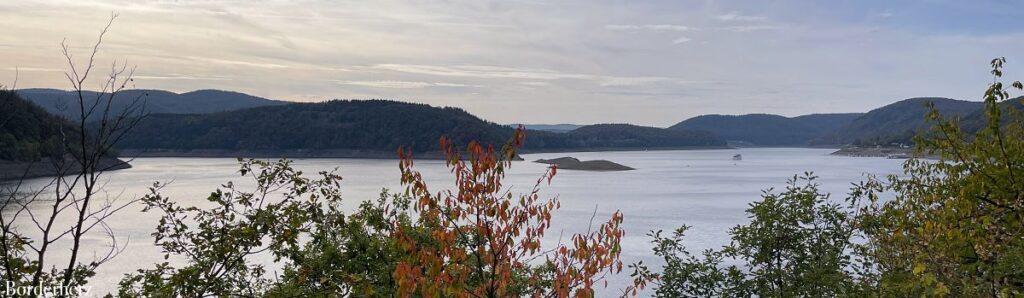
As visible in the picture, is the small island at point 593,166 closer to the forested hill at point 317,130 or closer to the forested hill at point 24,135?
the forested hill at point 317,130

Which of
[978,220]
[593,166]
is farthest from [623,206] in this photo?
[593,166]

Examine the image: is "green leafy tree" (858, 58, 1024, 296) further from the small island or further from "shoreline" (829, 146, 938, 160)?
"shoreline" (829, 146, 938, 160)

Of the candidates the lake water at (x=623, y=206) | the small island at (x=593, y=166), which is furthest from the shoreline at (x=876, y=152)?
the lake water at (x=623, y=206)

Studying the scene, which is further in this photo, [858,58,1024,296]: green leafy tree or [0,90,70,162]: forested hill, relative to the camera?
[0,90,70,162]: forested hill

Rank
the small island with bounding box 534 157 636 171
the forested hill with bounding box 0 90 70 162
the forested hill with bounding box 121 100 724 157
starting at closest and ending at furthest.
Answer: the forested hill with bounding box 0 90 70 162, the small island with bounding box 534 157 636 171, the forested hill with bounding box 121 100 724 157

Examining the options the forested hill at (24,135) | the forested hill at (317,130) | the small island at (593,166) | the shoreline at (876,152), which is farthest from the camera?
the forested hill at (317,130)

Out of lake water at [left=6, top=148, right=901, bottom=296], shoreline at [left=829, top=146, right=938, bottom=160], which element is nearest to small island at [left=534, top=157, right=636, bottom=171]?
lake water at [left=6, top=148, right=901, bottom=296]

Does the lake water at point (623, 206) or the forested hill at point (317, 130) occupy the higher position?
the forested hill at point (317, 130)

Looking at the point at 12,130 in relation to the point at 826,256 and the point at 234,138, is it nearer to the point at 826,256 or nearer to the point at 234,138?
the point at 234,138

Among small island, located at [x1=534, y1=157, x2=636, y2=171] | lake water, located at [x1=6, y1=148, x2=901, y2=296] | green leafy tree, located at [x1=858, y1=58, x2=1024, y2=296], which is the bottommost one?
lake water, located at [x1=6, y1=148, x2=901, y2=296]

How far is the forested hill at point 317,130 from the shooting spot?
139m

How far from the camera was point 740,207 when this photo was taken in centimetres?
4481

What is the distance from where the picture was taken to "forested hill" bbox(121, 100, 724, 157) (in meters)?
139

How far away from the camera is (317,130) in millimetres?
147125
